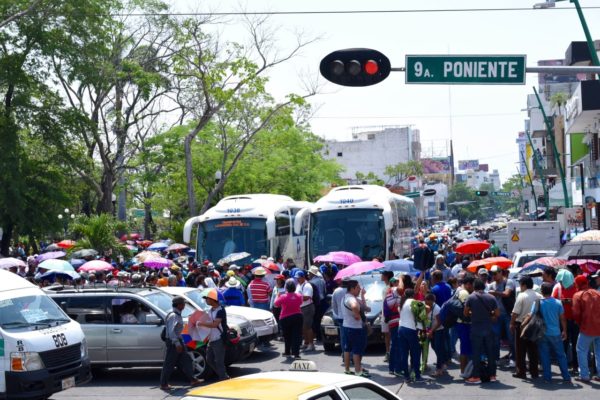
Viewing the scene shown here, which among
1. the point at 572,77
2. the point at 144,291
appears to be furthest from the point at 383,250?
the point at 572,77

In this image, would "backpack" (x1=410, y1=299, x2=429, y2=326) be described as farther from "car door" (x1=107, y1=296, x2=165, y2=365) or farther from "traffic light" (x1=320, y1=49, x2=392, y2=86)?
"car door" (x1=107, y1=296, x2=165, y2=365)

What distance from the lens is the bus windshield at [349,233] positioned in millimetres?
28656

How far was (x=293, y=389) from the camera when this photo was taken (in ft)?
21.7

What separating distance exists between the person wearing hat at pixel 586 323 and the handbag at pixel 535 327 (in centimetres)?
56

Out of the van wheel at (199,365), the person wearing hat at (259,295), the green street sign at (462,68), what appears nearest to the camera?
the green street sign at (462,68)

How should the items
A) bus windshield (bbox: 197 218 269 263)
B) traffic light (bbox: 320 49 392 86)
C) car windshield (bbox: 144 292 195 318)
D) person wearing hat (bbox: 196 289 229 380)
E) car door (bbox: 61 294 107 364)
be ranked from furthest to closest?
bus windshield (bbox: 197 218 269 263)
car windshield (bbox: 144 292 195 318)
car door (bbox: 61 294 107 364)
person wearing hat (bbox: 196 289 229 380)
traffic light (bbox: 320 49 392 86)

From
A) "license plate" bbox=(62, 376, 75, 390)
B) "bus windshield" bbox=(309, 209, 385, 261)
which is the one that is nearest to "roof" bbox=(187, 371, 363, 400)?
"license plate" bbox=(62, 376, 75, 390)

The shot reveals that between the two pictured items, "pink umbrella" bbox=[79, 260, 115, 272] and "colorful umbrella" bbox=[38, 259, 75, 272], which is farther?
"pink umbrella" bbox=[79, 260, 115, 272]

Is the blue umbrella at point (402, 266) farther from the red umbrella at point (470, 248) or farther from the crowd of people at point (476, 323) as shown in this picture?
the red umbrella at point (470, 248)

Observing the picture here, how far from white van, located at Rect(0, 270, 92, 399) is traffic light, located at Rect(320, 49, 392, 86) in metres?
5.47

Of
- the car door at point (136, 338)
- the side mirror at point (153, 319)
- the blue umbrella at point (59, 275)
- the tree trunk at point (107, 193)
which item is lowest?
the car door at point (136, 338)

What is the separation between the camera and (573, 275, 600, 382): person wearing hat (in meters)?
14.1

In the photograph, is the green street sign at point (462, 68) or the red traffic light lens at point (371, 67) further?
the green street sign at point (462, 68)

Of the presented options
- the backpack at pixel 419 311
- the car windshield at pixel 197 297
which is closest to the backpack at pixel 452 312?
the backpack at pixel 419 311
